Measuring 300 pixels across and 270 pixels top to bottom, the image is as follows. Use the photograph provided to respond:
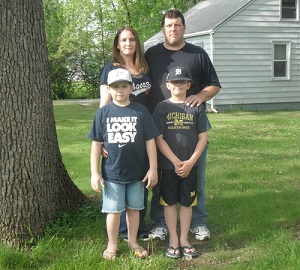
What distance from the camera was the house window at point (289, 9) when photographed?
19125 millimetres

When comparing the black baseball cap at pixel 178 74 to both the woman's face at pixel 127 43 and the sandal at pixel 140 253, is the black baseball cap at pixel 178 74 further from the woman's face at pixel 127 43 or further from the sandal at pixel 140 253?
the sandal at pixel 140 253

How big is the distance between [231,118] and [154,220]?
A: 11.2 meters

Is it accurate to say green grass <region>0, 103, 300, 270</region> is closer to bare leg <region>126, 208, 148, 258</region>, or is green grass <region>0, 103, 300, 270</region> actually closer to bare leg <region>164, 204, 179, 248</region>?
bare leg <region>126, 208, 148, 258</region>

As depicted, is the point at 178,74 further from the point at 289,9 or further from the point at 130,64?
the point at 289,9

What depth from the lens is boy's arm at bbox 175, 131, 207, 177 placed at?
14.1 ft

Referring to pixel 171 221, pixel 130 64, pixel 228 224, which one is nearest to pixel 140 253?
pixel 171 221

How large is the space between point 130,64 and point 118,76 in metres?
0.44

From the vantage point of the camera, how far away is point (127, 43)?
4.33 metres

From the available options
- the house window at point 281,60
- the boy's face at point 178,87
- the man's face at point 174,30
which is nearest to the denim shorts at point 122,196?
the boy's face at point 178,87

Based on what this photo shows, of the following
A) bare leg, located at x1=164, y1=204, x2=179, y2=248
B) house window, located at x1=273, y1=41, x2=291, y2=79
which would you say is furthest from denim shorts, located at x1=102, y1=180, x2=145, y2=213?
house window, located at x1=273, y1=41, x2=291, y2=79

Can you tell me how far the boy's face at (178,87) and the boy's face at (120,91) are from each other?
41 cm

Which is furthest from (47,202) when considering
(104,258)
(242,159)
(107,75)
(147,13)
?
(147,13)

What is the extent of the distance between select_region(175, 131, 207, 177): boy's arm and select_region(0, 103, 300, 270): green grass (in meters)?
0.75

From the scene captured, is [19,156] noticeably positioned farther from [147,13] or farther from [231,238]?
[147,13]
